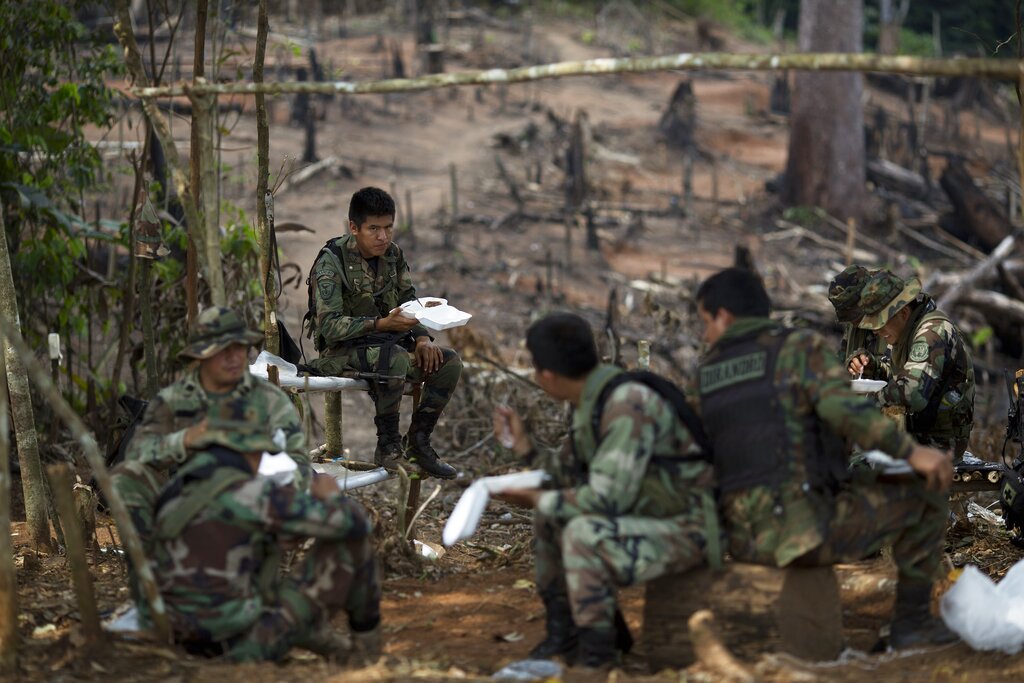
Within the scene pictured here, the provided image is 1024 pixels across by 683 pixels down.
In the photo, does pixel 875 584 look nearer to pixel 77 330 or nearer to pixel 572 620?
pixel 572 620

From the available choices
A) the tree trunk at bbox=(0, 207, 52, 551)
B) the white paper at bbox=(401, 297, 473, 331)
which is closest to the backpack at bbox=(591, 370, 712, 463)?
the white paper at bbox=(401, 297, 473, 331)

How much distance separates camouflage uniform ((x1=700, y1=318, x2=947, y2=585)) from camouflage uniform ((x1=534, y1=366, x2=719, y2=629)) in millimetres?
155

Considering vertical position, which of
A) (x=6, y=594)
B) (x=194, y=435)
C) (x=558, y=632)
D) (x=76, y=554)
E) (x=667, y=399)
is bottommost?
(x=558, y=632)

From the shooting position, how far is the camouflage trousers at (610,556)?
182 inches

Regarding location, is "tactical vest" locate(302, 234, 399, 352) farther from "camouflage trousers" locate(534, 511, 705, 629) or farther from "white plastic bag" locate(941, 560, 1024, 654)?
"white plastic bag" locate(941, 560, 1024, 654)

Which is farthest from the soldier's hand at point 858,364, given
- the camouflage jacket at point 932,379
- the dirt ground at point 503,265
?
the dirt ground at point 503,265

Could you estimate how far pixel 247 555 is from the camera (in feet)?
15.2

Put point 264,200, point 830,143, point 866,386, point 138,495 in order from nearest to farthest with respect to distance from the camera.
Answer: point 138,495
point 866,386
point 264,200
point 830,143

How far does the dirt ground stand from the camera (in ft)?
16.0

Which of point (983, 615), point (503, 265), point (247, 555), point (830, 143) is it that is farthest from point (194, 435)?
point (830, 143)

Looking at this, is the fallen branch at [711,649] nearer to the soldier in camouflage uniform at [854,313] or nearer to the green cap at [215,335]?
the green cap at [215,335]

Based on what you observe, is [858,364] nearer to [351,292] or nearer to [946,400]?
[946,400]

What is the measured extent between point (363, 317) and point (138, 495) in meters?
2.20

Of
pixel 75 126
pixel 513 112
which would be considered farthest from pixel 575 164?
pixel 75 126
